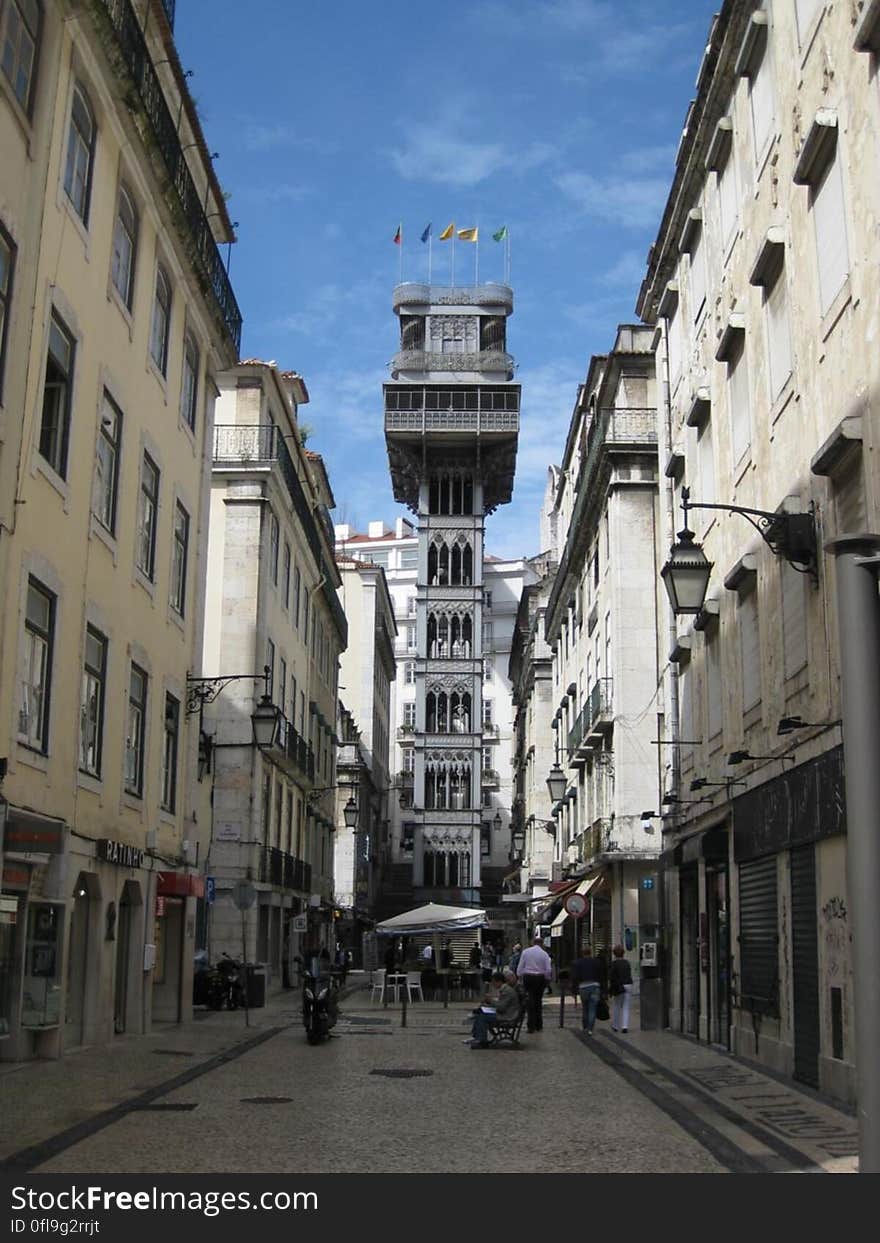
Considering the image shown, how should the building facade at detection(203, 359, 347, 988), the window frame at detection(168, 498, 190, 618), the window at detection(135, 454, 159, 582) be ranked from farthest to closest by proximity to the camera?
the building facade at detection(203, 359, 347, 988) → the window frame at detection(168, 498, 190, 618) → the window at detection(135, 454, 159, 582)

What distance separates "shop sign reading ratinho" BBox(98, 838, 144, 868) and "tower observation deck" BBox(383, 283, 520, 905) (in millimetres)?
53703

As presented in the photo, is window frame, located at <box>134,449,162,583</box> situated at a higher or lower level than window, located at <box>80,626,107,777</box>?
higher

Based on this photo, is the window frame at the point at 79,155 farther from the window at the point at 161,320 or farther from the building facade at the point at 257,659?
the building facade at the point at 257,659

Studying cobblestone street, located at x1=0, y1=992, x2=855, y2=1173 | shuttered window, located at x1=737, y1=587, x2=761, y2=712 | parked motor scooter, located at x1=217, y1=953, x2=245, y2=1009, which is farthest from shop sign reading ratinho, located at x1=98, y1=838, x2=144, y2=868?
parked motor scooter, located at x1=217, y1=953, x2=245, y2=1009

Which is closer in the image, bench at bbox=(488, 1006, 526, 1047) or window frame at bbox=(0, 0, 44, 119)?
window frame at bbox=(0, 0, 44, 119)

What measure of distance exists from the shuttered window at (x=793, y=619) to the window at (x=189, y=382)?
1176 centimetres

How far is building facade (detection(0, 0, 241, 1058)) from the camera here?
14.9 metres

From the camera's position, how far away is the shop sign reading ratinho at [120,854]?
17969 mm

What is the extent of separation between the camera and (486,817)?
89.2 meters

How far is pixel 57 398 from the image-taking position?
1655 cm

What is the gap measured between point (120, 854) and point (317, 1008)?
3.96 metres

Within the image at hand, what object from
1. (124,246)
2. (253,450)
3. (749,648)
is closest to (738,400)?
(749,648)

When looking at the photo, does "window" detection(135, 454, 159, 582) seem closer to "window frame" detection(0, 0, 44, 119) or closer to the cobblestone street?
"window frame" detection(0, 0, 44, 119)

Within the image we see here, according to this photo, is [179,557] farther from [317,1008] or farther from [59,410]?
[317,1008]
